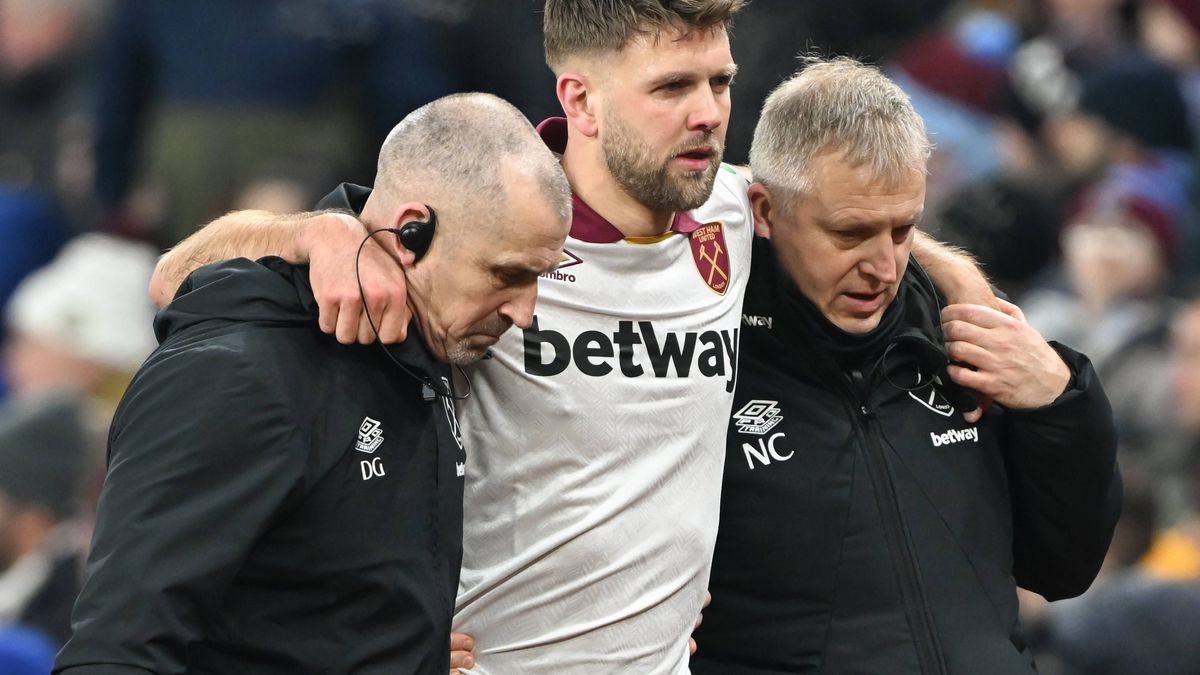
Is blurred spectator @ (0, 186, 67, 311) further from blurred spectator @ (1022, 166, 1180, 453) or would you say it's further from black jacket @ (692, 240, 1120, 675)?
black jacket @ (692, 240, 1120, 675)

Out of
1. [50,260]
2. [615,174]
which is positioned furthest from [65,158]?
[615,174]

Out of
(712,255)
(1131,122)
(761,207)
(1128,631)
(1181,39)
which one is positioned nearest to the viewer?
(712,255)

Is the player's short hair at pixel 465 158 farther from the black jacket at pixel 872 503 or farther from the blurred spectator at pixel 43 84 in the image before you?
the blurred spectator at pixel 43 84

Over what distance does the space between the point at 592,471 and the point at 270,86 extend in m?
4.65

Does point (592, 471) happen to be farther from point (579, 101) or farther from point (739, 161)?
point (739, 161)

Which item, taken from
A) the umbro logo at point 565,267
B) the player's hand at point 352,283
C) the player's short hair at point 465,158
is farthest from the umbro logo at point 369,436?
the umbro logo at point 565,267

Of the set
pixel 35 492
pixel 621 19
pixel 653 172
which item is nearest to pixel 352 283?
pixel 653 172

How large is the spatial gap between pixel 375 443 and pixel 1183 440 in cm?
432

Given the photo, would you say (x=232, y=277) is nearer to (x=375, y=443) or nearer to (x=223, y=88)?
(x=375, y=443)

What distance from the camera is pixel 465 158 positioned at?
336cm

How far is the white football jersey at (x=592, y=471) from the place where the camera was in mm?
3695

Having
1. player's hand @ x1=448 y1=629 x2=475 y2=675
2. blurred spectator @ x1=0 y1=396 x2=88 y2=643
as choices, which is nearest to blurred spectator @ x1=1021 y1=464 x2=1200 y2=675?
player's hand @ x1=448 y1=629 x2=475 y2=675

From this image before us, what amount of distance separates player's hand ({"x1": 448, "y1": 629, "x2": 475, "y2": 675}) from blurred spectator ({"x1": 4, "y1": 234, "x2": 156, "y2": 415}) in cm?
461

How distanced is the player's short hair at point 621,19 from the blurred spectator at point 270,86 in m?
4.07
